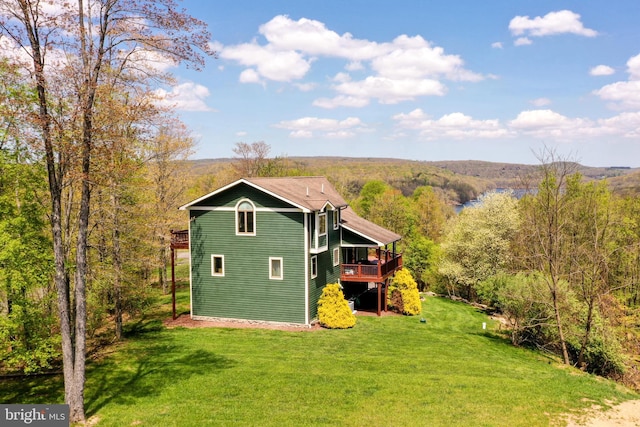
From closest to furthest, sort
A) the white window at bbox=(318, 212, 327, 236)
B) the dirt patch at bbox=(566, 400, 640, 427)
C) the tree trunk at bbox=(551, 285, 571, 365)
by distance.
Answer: the dirt patch at bbox=(566, 400, 640, 427) < the tree trunk at bbox=(551, 285, 571, 365) < the white window at bbox=(318, 212, 327, 236)

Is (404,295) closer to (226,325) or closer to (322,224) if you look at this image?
(322,224)

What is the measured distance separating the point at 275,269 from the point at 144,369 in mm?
7927

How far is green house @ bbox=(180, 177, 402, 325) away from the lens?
2114cm

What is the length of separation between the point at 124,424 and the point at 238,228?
11680 millimetres

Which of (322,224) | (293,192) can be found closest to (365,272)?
(322,224)

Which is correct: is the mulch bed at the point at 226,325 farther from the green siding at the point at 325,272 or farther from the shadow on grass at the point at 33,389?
the shadow on grass at the point at 33,389

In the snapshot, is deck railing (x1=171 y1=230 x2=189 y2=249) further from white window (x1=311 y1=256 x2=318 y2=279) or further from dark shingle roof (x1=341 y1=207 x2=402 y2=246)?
dark shingle roof (x1=341 y1=207 x2=402 y2=246)

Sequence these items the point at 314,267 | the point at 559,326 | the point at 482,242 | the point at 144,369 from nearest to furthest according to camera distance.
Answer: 1. the point at 144,369
2. the point at 559,326
3. the point at 314,267
4. the point at 482,242

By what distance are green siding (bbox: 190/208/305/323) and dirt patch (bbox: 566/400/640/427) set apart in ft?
40.0

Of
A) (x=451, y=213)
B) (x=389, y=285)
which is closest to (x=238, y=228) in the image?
(x=389, y=285)

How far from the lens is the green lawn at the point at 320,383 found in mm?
12039

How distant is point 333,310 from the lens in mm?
21578

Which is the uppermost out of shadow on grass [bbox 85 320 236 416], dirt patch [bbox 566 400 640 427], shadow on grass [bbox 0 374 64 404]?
shadow on grass [bbox 0 374 64 404]

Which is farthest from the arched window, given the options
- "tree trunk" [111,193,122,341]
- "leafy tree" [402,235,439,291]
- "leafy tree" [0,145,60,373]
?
"leafy tree" [402,235,439,291]
